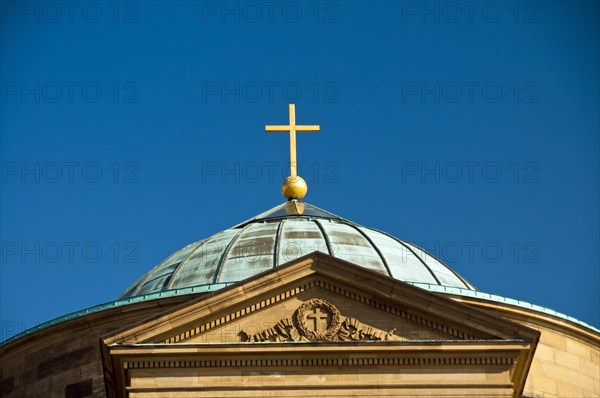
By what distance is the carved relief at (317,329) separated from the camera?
43250 millimetres

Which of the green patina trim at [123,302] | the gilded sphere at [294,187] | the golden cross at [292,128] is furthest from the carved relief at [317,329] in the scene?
the gilded sphere at [294,187]

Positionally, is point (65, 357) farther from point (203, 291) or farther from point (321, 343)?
point (321, 343)

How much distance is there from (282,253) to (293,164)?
6.06 meters

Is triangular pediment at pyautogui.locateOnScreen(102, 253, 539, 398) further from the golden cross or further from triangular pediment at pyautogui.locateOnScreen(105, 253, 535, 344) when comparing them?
the golden cross

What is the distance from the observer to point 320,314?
4359 cm

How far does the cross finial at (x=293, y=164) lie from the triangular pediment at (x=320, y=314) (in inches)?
575

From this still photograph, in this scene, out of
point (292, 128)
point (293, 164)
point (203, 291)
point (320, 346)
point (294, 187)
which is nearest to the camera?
point (320, 346)

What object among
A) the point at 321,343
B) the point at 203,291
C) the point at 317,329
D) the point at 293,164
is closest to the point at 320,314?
the point at 317,329

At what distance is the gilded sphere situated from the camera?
60188 mm

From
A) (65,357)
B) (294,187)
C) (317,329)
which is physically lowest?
(317,329)

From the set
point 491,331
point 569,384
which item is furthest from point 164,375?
point 569,384

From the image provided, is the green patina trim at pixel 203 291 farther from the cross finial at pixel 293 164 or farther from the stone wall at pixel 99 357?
the cross finial at pixel 293 164

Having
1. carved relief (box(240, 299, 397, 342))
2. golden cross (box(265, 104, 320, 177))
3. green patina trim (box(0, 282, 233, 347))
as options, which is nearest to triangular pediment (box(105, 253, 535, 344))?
carved relief (box(240, 299, 397, 342))

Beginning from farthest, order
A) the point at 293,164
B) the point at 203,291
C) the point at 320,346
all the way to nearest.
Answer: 1. the point at 293,164
2. the point at 203,291
3. the point at 320,346
